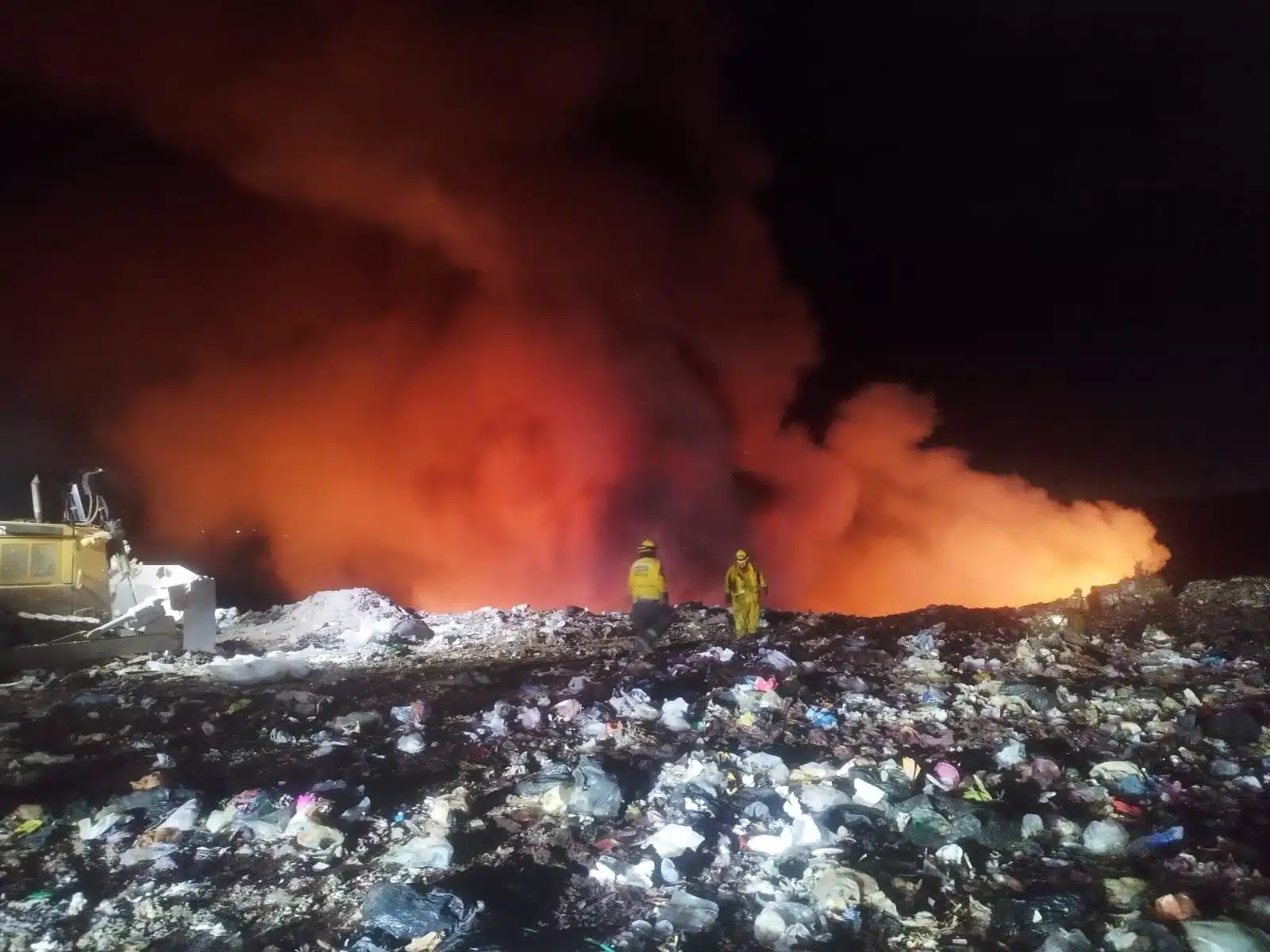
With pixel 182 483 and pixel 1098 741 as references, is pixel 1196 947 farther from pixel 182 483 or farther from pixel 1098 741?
pixel 182 483

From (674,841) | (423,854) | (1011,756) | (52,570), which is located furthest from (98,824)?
(52,570)

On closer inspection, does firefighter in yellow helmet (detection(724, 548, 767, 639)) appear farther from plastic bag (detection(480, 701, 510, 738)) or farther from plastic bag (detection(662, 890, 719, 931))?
plastic bag (detection(662, 890, 719, 931))

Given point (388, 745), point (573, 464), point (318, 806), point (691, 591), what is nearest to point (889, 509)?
point (691, 591)

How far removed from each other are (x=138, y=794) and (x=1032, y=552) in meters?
14.2

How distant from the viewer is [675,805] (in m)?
4.54

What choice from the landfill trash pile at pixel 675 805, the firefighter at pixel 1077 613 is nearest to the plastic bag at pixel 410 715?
the landfill trash pile at pixel 675 805

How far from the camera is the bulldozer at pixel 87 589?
953 cm

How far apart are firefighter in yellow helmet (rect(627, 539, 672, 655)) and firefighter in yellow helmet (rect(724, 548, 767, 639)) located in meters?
0.79

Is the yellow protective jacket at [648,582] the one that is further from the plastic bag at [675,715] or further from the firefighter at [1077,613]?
the firefighter at [1077,613]

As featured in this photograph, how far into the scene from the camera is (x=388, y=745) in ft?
18.9

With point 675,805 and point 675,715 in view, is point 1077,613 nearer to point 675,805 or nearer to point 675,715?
point 675,715

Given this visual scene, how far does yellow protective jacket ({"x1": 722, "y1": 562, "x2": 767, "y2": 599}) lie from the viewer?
9.10 metres

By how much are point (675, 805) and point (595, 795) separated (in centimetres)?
48

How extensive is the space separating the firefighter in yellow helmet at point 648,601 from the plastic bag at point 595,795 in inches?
164
